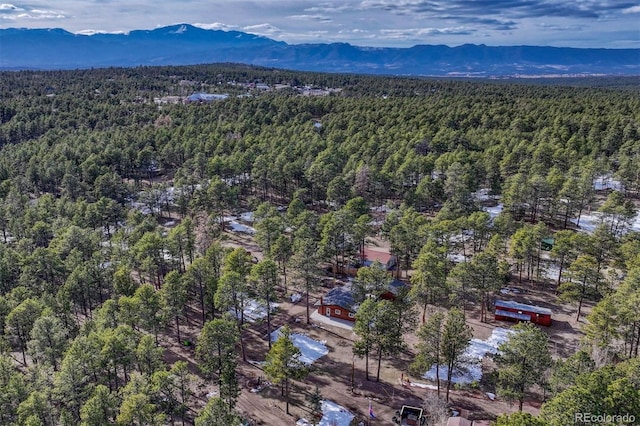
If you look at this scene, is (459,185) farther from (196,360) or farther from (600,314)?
(196,360)

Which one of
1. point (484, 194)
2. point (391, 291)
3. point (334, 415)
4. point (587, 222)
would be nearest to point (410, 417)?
point (334, 415)

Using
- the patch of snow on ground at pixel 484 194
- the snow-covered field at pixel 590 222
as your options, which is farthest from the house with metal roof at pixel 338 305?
the patch of snow on ground at pixel 484 194

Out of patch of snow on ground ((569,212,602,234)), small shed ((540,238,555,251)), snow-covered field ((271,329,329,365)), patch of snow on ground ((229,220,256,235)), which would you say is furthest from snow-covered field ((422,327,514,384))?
patch of snow on ground ((229,220,256,235))

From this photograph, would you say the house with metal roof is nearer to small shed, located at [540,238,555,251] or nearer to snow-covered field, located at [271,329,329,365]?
snow-covered field, located at [271,329,329,365]

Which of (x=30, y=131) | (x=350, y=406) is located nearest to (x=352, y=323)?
(x=350, y=406)

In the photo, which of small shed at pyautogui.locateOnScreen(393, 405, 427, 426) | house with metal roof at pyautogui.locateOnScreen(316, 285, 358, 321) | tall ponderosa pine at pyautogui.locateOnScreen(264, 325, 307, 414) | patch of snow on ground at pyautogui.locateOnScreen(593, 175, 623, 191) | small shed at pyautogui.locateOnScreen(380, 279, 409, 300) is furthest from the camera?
patch of snow on ground at pyautogui.locateOnScreen(593, 175, 623, 191)
